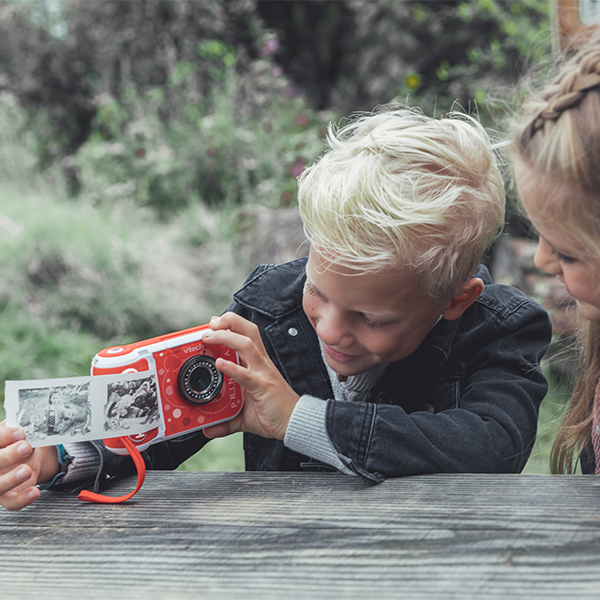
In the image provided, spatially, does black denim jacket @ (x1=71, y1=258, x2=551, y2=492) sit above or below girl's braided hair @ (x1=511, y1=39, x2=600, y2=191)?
below

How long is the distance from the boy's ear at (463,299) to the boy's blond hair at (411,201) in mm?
29

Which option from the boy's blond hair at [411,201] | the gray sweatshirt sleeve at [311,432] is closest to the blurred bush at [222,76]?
the boy's blond hair at [411,201]

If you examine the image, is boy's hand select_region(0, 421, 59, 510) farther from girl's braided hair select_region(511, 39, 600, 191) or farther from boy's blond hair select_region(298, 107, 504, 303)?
girl's braided hair select_region(511, 39, 600, 191)

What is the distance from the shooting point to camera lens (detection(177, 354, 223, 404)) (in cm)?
108

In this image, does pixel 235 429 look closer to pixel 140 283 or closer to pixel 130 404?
pixel 130 404

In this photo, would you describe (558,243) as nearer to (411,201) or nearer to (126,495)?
(411,201)

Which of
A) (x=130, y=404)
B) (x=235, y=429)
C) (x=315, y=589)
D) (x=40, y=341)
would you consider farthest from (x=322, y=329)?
(x=40, y=341)

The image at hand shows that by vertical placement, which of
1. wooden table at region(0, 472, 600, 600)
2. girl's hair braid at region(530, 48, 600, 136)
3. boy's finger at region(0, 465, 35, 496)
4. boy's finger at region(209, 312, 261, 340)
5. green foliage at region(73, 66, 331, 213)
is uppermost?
green foliage at region(73, 66, 331, 213)

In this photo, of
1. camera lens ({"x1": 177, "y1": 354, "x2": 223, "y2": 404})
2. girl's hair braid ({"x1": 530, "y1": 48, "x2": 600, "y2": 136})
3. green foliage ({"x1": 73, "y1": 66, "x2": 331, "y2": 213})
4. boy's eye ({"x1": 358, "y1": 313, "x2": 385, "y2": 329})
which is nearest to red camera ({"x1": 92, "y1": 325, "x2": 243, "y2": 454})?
camera lens ({"x1": 177, "y1": 354, "x2": 223, "y2": 404})

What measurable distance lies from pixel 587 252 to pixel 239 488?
0.67m

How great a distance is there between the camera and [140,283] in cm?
386

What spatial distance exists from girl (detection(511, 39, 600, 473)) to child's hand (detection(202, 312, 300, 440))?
526mm

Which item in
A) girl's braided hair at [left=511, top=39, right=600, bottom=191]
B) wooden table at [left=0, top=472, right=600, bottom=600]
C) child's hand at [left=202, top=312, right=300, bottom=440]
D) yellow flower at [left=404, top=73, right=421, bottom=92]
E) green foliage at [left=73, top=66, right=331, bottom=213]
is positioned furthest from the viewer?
yellow flower at [left=404, top=73, right=421, bottom=92]

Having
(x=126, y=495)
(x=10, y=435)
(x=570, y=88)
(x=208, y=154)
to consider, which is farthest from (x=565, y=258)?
(x=208, y=154)
